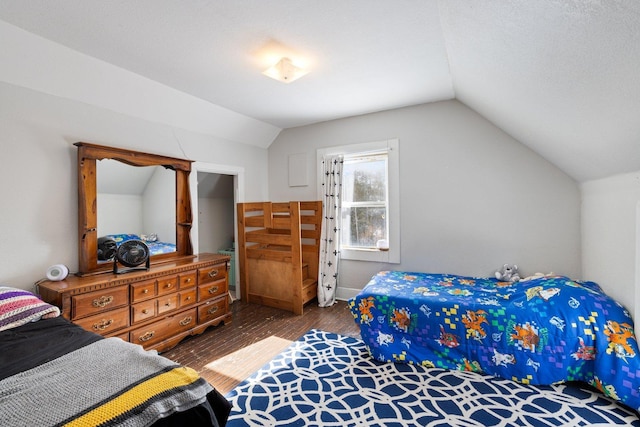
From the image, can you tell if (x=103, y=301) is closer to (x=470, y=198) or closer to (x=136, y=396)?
(x=136, y=396)

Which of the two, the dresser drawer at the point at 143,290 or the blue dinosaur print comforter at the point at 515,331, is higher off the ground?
the dresser drawer at the point at 143,290

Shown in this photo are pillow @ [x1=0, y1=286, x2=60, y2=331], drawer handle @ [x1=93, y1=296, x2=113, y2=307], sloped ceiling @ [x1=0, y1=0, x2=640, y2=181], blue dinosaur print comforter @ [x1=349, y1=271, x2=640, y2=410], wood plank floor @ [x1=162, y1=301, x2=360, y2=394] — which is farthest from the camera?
wood plank floor @ [x1=162, y1=301, x2=360, y2=394]

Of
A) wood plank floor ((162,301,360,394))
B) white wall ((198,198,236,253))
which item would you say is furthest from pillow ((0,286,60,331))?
white wall ((198,198,236,253))

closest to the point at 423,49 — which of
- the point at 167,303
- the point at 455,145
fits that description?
the point at 455,145

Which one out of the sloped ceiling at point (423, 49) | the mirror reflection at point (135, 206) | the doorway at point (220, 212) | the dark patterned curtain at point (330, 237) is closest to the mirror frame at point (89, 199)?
the mirror reflection at point (135, 206)

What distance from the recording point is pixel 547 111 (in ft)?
6.61

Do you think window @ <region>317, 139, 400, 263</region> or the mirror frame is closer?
the mirror frame

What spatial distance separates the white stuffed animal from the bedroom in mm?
Result: 85

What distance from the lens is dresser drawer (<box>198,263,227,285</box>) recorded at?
9.73 ft

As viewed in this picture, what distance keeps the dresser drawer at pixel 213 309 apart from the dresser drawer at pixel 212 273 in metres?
0.25

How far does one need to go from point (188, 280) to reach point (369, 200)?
8.04ft

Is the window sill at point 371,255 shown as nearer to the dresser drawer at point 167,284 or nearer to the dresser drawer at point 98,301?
the dresser drawer at point 167,284

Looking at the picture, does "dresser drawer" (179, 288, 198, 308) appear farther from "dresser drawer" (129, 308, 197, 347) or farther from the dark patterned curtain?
the dark patterned curtain

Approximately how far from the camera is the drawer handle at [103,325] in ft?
7.09
